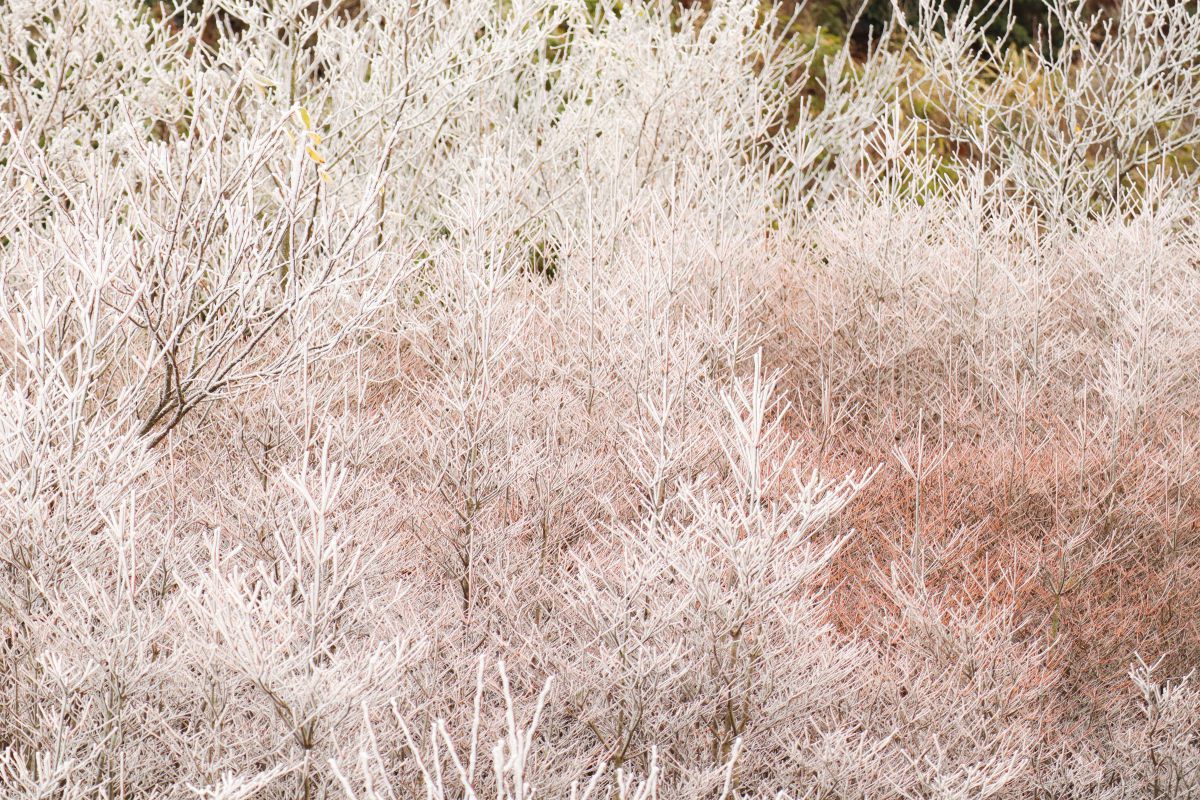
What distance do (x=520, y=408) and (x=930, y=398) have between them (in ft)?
7.96

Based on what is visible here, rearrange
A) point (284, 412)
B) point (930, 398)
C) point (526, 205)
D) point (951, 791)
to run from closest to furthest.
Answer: point (951, 791) → point (284, 412) → point (930, 398) → point (526, 205)

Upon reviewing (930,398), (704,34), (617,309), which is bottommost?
(930,398)

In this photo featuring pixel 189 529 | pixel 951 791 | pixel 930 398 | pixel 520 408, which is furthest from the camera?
pixel 930 398

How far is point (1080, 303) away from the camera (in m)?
6.46

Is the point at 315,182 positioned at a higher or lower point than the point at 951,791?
higher

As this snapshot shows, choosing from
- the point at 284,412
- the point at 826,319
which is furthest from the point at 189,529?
the point at 826,319

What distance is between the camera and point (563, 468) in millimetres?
4188

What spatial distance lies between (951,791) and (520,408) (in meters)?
2.42

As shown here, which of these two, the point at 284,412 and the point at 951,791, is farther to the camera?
the point at 284,412

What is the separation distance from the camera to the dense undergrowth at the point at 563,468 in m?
2.73

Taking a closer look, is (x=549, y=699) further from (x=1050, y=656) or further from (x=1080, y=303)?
(x=1080, y=303)

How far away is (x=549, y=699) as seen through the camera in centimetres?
318

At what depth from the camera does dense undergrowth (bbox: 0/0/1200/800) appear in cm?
273

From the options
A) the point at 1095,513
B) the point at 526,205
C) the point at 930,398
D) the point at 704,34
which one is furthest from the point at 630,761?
the point at 704,34
